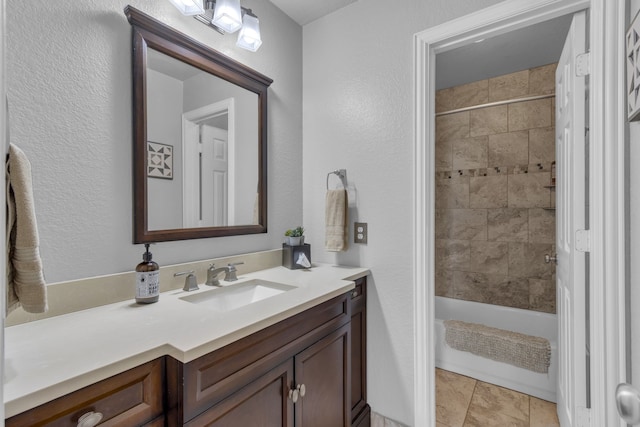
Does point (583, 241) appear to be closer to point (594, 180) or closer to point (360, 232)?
point (594, 180)

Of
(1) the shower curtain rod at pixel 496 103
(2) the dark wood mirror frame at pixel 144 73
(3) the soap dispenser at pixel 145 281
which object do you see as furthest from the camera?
(1) the shower curtain rod at pixel 496 103

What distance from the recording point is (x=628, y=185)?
72cm

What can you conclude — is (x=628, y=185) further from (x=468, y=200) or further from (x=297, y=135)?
(x=468, y=200)

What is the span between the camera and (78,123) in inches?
42.8

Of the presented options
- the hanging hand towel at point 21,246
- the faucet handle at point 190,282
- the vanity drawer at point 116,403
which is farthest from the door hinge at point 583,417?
the hanging hand towel at point 21,246

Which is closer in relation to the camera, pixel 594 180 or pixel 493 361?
pixel 594 180

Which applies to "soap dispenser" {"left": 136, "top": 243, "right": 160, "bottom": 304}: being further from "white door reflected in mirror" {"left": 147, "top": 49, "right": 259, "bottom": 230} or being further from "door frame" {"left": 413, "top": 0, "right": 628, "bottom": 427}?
"door frame" {"left": 413, "top": 0, "right": 628, "bottom": 427}

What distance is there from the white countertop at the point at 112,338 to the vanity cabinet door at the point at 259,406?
187 millimetres

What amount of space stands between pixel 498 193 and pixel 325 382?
2.35 meters

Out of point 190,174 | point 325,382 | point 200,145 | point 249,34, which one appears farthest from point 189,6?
point 325,382

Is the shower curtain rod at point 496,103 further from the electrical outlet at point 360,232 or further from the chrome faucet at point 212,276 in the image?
the chrome faucet at point 212,276

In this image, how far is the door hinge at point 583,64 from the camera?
1.23 metres

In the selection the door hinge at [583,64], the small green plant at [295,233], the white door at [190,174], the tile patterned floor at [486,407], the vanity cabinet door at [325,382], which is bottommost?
the tile patterned floor at [486,407]

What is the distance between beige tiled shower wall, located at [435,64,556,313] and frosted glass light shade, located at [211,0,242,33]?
7.34 feet
